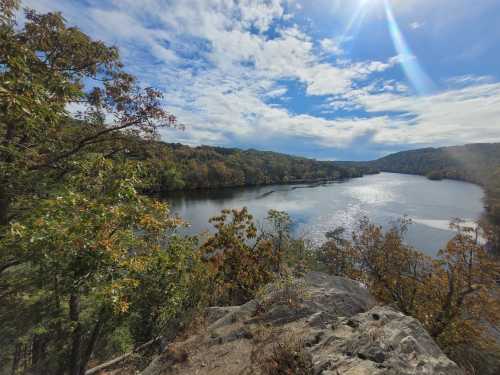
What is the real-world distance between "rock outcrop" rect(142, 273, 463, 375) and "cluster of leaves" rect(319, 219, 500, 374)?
680 cm

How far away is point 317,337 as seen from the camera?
4.36 metres

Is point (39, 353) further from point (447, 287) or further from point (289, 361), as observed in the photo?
point (447, 287)

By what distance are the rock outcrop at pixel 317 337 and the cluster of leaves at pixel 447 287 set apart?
268 inches

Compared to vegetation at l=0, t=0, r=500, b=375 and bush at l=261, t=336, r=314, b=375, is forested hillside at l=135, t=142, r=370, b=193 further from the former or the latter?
bush at l=261, t=336, r=314, b=375

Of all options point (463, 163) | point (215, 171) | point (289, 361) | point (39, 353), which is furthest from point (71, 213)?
point (463, 163)

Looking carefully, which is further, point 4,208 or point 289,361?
point 4,208

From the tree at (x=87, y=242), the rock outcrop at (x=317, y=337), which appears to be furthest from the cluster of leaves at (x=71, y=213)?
the rock outcrop at (x=317, y=337)

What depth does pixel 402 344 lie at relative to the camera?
11.8 feet

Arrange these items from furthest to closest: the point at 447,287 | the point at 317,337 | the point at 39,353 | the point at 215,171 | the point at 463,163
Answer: the point at 463,163 < the point at 215,171 < the point at 447,287 < the point at 39,353 < the point at 317,337

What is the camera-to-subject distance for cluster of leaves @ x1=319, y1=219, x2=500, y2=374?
10117mm

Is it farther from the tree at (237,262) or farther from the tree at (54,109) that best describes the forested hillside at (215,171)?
the tree at (237,262)

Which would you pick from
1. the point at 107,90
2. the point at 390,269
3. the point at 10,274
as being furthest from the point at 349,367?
the point at 390,269

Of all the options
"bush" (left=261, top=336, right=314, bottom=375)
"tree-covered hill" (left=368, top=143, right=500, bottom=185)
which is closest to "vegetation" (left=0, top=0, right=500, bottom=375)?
"bush" (left=261, top=336, right=314, bottom=375)

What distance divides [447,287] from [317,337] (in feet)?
39.9
